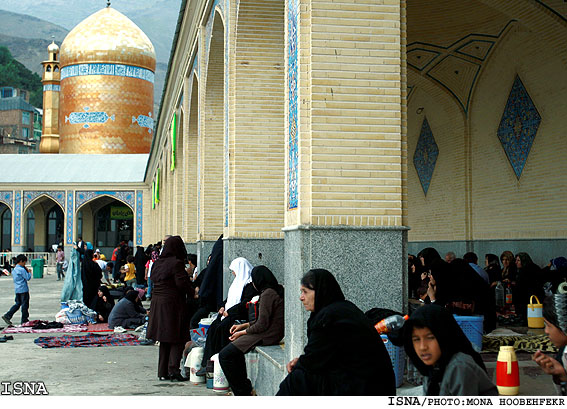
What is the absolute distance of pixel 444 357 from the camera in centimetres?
251

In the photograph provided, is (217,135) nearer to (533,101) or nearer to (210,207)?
(210,207)

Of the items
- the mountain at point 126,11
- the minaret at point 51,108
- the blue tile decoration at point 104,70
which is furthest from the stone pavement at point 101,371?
the mountain at point 126,11

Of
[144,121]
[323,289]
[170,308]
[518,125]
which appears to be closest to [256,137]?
[170,308]

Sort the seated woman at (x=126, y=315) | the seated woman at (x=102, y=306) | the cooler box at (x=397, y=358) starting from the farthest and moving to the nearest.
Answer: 1. the seated woman at (x=102, y=306)
2. the seated woman at (x=126, y=315)
3. the cooler box at (x=397, y=358)

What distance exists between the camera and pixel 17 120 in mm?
58031

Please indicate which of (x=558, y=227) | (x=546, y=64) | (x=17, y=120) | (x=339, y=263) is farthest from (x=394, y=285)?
(x=17, y=120)

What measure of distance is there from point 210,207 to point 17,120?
52897mm

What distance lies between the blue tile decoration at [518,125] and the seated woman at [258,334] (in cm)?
529

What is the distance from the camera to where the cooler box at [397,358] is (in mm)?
3928

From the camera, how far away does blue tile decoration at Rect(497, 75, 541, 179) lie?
930 cm

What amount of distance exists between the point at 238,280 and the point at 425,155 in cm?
704

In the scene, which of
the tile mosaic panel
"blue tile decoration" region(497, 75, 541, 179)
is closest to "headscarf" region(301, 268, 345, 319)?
"blue tile decoration" region(497, 75, 541, 179)

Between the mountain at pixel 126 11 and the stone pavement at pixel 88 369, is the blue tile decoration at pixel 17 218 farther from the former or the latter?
the mountain at pixel 126 11

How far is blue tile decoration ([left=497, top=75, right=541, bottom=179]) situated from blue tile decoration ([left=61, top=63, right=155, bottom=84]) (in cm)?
2680
